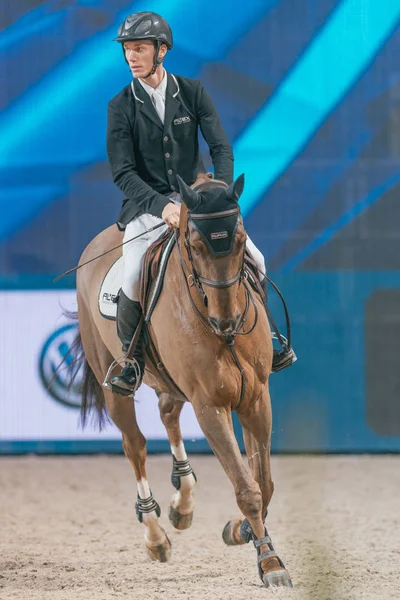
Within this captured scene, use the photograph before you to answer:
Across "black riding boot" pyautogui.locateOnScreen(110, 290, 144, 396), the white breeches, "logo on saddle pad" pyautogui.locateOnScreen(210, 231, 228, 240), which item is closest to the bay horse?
"logo on saddle pad" pyautogui.locateOnScreen(210, 231, 228, 240)

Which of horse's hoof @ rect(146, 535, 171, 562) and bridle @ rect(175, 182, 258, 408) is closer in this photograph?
bridle @ rect(175, 182, 258, 408)

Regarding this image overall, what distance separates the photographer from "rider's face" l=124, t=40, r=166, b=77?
446cm

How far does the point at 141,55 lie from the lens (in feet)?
14.7

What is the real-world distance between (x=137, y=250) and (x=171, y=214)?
576 mm

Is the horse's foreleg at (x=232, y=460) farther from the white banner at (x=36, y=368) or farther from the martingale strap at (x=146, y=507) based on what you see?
the white banner at (x=36, y=368)

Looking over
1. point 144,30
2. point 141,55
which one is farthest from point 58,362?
point 144,30

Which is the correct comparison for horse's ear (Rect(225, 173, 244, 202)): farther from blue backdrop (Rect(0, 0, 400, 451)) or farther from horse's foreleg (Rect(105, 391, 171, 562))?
blue backdrop (Rect(0, 0, 400, 451))

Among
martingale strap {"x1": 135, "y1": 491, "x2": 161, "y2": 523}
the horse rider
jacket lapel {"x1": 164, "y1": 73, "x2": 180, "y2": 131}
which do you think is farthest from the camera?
martingale strap {"x1": 135, "y1": 491, "x2": 161, "y2": 523}

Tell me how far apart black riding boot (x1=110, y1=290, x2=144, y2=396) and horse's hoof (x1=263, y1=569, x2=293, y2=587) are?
3.86ft

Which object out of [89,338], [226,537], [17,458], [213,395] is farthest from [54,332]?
[213,395]

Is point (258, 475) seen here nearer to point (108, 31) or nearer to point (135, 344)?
point (135, 344)

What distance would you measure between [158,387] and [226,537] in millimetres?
819

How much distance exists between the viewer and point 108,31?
779 centimetres

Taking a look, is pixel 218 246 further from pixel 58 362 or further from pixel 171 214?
pixel 58 362
